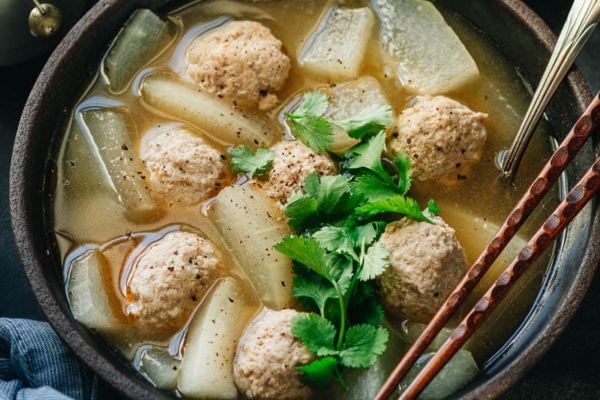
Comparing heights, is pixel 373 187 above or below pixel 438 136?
below

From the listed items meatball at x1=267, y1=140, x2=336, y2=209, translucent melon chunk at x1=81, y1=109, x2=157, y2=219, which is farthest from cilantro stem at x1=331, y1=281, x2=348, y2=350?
translucent melon chunk at x1=81, y1=109, x2=157, y2=219

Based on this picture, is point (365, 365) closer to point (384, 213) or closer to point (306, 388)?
point (306, 388)

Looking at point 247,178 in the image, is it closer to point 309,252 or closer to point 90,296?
point 309,252

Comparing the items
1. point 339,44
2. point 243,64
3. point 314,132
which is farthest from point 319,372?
point 339,44

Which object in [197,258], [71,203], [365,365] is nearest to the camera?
[365,365]

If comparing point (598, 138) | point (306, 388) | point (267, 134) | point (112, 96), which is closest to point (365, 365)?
point (306, 388)

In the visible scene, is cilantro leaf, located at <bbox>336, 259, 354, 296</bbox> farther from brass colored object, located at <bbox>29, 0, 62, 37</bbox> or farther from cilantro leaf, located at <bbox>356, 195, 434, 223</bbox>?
brass colored object, located at <bbox>29, 0, 62, 37</bbox>

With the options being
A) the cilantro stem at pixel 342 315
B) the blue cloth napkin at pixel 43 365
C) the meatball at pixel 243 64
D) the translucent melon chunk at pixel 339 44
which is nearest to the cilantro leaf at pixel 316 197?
the cilantro stem at pixel 342 315
